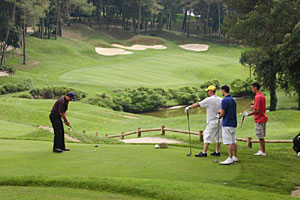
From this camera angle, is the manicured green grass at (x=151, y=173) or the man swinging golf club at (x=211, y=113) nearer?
the manicured green grass at (x=151, y=173)

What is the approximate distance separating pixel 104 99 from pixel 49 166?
39650 mm

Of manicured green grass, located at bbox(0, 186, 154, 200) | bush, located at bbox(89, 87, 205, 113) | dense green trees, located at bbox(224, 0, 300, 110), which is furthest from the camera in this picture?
bush, located at bbox(89, 87, 205, 113)

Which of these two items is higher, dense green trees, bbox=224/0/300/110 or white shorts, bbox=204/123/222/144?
dense green trees, bbox=224/0/300/110

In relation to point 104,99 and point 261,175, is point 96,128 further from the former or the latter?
point 261,175

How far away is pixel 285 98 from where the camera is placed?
188 feet

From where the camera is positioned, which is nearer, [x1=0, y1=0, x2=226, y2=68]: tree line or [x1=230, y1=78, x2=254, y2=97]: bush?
[x1=230, y1=78, x2=254, y2=97]: bush

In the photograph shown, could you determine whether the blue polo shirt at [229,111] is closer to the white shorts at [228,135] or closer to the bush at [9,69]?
the white shorts at [228,135]

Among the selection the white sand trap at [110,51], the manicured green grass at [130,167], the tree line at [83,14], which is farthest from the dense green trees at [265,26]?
the white sand trap at [110,51]

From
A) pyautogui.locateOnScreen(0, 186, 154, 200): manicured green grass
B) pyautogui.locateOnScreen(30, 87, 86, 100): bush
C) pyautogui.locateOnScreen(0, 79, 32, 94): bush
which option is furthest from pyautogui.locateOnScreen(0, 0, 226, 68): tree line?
pyautogui.locateOnScreen(0, 186, 154, 200): manicured green grass

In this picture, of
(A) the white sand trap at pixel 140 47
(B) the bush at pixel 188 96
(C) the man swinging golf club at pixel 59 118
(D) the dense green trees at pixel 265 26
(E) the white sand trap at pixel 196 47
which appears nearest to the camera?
(C) the man swinging golf club at pixel 59 118

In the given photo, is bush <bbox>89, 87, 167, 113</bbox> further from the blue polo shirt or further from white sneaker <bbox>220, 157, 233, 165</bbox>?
white sneaker <bbox>220, 157, 233, 165</bbox>

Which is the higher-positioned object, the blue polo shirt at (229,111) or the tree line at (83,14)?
the tree line at (83,14)

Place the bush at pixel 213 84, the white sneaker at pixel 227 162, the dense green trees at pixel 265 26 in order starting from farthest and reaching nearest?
1. the bush at pixel 213 84
2. the dense green trees at pixel 265 26
3. the white sneaker at pixel 227 162

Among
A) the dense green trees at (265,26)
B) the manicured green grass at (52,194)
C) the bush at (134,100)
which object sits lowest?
the bush at (134,100)
